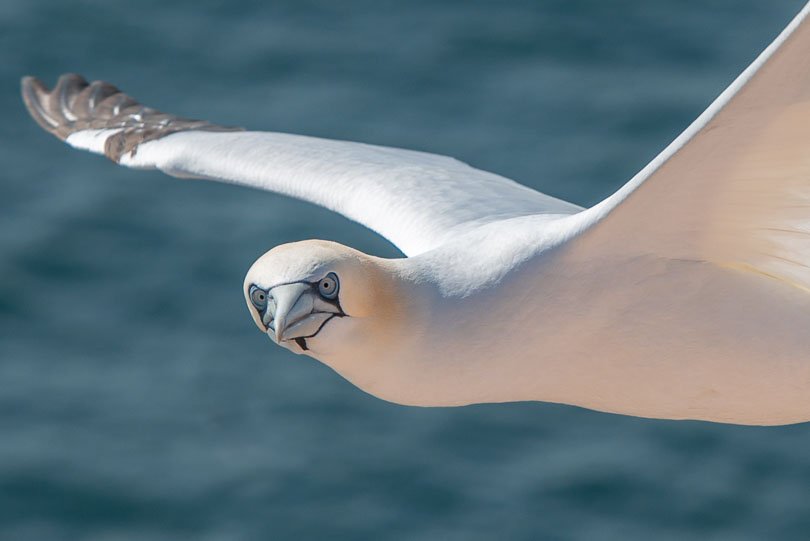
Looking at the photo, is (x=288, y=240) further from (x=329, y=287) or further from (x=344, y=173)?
(x=329, y=287)

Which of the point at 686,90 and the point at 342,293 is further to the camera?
the point at 686,90

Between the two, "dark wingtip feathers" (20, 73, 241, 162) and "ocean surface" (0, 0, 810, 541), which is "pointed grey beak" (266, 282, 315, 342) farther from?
"ocean surface" (0, 0, 810, 541)

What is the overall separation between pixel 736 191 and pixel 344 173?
394cm

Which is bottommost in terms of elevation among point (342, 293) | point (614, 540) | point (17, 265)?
point (342, 293)

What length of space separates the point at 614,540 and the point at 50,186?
7.80m

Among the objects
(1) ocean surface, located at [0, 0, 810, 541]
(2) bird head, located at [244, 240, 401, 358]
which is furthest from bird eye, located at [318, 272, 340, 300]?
(1) ocean surface, located at [0, 0, 810, 541]

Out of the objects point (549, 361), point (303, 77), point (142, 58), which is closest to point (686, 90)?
point (303, 77)

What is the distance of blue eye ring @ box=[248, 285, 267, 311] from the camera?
1041 centimetres

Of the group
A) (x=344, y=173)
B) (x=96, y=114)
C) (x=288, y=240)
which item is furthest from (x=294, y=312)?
(x=288, y=240)

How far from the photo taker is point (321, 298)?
1041 cm

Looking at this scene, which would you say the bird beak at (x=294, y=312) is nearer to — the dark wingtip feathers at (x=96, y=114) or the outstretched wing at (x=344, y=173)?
the outstretched wing at (x=344, y=173)

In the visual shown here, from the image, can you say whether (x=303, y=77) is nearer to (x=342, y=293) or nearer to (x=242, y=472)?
(x=242, y=472)

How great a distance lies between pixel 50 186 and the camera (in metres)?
23.2

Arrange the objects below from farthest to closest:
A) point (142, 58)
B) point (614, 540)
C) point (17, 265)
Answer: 1. point (142, 58)
2. point (17, 265)
3. point (614, 540)
